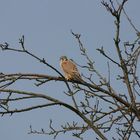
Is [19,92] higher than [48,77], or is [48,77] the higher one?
[48,77]

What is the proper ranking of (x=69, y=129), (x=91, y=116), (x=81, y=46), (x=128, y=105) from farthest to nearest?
(x=81, y=46) < (x=69, y=129) < (x=91, y=116) < (x=128, y=105)

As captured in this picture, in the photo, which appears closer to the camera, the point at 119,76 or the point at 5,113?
Result: the point at 5,113

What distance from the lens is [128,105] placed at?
5117 millimetres

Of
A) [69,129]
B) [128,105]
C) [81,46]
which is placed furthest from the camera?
[81,46]

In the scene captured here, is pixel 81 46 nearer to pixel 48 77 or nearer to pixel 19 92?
pixel 48 77

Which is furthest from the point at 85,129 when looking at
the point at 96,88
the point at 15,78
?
the point at 15,78

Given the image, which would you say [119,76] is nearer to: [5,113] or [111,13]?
[111,13]

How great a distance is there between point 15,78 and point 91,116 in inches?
42.7

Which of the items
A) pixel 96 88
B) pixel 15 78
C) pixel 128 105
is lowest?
pixel 128 105

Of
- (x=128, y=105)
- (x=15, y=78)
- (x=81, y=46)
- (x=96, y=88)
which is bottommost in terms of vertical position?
(x=128, y=105)

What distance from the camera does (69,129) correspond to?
20.1 ft

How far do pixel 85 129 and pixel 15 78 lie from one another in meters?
1.28

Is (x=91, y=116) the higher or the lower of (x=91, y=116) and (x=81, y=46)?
the lower

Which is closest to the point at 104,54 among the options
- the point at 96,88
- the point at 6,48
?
the point at 96,88
